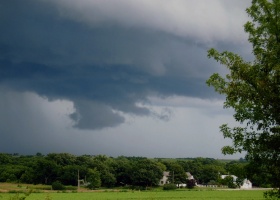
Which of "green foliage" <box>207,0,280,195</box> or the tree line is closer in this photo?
"green foliage" <box>207,0,280,195</box>

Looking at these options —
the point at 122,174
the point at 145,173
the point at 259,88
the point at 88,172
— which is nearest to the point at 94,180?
the point at 88,172

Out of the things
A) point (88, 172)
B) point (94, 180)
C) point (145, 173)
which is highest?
point (88, 172)

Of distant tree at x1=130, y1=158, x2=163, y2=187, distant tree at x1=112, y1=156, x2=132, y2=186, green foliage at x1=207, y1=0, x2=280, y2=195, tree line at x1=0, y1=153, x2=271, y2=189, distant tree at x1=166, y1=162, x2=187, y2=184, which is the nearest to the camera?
green foliage at x1=207, y1=0, x2=280, y2=195

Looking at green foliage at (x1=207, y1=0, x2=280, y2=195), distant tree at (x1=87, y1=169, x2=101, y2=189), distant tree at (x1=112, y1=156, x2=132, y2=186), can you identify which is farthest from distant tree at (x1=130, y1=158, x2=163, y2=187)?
green foliage at (x1=207, y1=0, x2=280, y2=195)

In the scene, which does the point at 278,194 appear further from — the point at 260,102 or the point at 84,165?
the point at 84,165

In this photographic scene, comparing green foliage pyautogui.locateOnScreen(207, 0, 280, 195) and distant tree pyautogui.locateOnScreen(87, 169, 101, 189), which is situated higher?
green foliage pyautogui.locateOnScreen(207, 0, 280, 195)

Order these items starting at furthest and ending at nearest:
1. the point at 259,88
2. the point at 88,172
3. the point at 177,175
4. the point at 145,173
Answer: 1. the point at 177,175
2. the point at 88,172
3. the point at 145,173
4. the point at 259,88

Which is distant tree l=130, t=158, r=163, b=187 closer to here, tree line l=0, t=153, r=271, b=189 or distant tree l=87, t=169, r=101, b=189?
tree line l=0, t=153, r=271, b=189

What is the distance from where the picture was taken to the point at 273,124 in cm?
1268

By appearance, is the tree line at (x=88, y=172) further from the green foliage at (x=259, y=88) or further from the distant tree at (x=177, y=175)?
the green foliage at (x=259, y=88)

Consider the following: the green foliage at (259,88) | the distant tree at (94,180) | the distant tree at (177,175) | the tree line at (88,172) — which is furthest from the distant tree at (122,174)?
the green foliage at (259,88)

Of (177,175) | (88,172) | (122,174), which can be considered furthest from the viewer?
(177,175)

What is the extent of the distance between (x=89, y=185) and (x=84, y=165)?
16.3 meters

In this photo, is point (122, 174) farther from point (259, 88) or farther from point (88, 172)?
point (259, 88)
